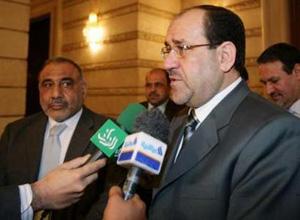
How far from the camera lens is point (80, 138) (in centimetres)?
204

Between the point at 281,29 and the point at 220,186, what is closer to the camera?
the point at 220,186

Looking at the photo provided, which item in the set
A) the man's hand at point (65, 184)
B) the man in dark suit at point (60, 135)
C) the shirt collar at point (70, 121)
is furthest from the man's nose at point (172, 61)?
the shirt collar at point (70, 121)

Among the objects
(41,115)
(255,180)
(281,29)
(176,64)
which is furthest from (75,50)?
(255,180)

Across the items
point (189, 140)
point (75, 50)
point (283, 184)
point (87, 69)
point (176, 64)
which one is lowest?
point (283, 184)

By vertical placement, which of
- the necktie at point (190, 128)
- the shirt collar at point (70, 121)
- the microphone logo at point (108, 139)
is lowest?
the microphone logo at point (108, 139)

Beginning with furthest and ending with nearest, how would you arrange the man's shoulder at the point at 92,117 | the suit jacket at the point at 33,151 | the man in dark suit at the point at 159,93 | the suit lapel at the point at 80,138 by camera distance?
1. the man in dark suit at the point at 159,93
2. the man's shoulder at the point at 92,117
3. the suit lapel at the point at 80,138
4. the suit jacket at the point at 33,151

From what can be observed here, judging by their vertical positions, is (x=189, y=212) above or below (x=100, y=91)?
below

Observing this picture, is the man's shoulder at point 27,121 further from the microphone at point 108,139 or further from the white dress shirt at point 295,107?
the white dress shirt at point 295,107

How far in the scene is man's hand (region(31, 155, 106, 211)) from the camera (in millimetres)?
1303

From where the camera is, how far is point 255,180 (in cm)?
98

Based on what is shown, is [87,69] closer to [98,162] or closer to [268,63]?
[268,63]

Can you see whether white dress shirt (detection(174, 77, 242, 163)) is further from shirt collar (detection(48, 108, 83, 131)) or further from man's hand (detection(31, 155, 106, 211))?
shirt collar (detection(48, 108, 83, 131))

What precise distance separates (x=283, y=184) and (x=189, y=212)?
33 cm

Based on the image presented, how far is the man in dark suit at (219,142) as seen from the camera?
0.98 metres
